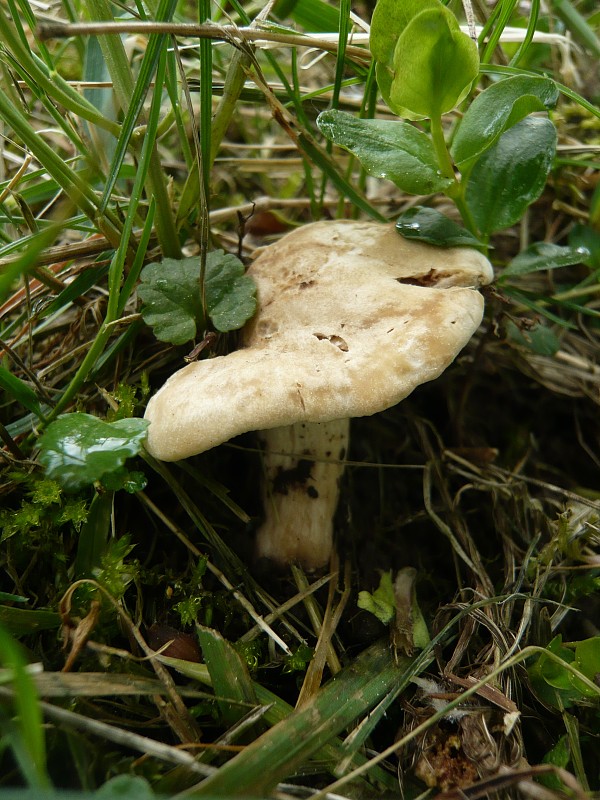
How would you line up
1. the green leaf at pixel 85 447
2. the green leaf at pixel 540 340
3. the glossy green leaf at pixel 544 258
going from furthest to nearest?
the green leaf at pixel 540 340
the glossy green leaf at pixel 544 258
the green leaf at pixel 85 447

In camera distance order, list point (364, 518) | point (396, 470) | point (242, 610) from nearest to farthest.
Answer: point (242, 610), point (364, 518), point (396, 470)

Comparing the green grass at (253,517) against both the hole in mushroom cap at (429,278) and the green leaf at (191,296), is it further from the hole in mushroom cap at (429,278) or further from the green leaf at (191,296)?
the hole in mushroom cap at (429,278)

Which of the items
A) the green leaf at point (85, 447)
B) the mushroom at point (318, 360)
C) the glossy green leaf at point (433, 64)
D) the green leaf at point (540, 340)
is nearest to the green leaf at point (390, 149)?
the glossy green leaf at point (433, 64)

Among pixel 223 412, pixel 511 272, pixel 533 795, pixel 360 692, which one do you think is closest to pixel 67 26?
pixel 223 412

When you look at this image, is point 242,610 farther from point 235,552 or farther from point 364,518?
point 364,518

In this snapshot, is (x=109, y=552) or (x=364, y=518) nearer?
(x=109, y=552)

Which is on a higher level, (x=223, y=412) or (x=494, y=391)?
(x=223, y=412)

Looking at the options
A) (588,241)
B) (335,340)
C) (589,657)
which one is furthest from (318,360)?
(588,241)
